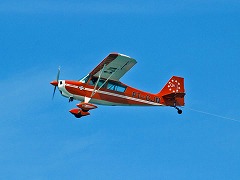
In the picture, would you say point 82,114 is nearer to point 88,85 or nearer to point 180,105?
point 88,85

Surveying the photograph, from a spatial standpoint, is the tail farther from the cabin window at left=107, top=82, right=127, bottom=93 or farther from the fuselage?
the cabin window at left=107, top=82, right=127, bottom=93

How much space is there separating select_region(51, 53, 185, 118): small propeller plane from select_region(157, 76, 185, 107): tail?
0.54 ft

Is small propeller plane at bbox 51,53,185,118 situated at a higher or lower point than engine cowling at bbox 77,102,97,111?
higher

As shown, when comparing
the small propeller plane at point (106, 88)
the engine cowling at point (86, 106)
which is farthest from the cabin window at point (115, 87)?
the engine cowling at point (86, 106)

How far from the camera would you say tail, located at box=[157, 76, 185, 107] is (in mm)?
46906

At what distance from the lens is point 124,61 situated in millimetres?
44031

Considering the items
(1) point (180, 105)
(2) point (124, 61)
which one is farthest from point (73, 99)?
(1) point (180, 105)

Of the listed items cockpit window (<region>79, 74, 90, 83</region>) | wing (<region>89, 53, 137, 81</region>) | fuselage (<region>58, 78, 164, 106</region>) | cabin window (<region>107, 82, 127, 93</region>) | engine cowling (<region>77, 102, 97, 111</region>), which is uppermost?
wing (<region>89, 53, 137, 81</region>)

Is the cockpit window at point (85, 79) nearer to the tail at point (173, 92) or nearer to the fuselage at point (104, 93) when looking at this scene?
the fuselage at point (104, 93)

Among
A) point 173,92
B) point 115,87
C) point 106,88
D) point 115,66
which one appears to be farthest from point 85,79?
point 173,92

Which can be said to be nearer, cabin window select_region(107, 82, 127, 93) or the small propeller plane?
the small propeller plane

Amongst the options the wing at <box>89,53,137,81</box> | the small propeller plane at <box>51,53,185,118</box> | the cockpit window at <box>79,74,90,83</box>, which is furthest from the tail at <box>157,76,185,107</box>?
the cockpit window at <box>79,74,90,83</box>

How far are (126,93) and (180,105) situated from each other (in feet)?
13.0

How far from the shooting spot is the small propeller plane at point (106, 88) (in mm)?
44219
